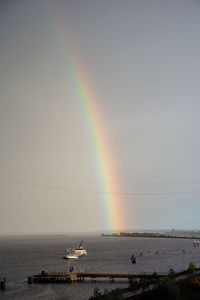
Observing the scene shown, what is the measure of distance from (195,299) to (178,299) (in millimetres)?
3049

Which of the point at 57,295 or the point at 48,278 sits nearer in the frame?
the point at 57,295

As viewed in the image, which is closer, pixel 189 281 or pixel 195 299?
pixel 195 299

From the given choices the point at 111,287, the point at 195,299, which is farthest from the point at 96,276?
the point at 195,299

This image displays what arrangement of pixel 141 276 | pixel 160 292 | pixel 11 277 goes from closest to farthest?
pixel 160 292
pixel 141 276
pixel 11 277

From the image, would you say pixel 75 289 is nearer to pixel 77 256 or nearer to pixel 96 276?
pixel 96 276

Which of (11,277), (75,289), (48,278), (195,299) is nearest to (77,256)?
(11,277)

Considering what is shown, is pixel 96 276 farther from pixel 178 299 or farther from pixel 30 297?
pixel 178 299

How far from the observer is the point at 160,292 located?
38594 millimetres

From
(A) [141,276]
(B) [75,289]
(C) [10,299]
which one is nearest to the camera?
(C) [10,299]

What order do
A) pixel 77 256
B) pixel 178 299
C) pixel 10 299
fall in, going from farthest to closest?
pixel 77 256 < pixel 10 299 < pixel 178 299

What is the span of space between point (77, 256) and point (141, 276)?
2672 inches

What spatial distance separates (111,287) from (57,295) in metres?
11.3

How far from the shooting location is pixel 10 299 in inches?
2088

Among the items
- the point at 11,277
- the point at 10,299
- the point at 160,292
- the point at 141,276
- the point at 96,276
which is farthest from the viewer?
the point at 11,277
